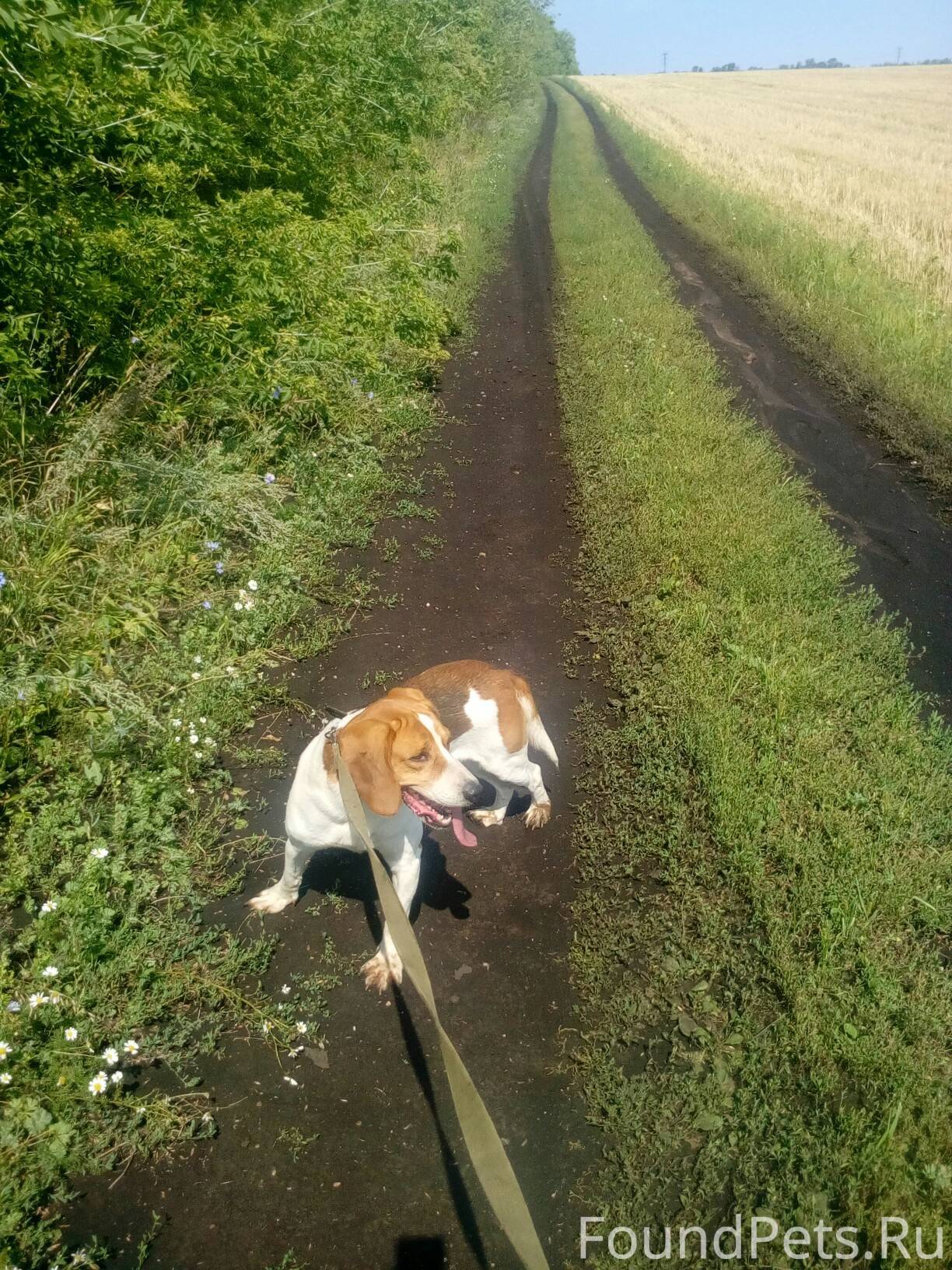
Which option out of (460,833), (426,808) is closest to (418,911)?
(460,833)

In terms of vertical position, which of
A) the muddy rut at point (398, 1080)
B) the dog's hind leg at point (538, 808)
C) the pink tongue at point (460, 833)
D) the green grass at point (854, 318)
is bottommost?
the muddy rut at point (398, 1080)

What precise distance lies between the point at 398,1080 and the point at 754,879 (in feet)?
6.09

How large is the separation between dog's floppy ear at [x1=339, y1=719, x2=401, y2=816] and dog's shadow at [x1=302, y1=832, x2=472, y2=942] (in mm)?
827

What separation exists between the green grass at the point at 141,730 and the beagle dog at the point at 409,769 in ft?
1.58

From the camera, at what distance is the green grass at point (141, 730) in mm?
2809

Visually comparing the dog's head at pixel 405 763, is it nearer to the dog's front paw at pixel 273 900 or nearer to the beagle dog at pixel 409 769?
the beagle dog at pixel 409 769

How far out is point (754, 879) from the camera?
144 inches

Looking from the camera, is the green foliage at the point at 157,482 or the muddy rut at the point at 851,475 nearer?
the green foliage at the point at 157,482

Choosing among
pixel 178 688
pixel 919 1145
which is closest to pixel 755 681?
pixel 919 1145

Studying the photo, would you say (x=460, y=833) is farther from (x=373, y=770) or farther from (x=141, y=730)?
(x=141, y=730)

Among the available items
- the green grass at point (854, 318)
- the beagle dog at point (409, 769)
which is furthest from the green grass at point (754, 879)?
the green grass at point (854, 318)

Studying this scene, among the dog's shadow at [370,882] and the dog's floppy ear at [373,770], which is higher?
the dog's floppy ear at [373,770]

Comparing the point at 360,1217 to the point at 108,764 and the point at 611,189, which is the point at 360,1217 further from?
the point at 611,189

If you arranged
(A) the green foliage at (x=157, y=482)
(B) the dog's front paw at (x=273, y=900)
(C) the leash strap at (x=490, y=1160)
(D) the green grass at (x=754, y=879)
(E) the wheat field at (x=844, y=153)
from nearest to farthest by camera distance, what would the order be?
(C) the leash strap at (x=490, y=1160), (D) the green grass at (x=754, y=879), (A) the green foliage at (x=157, y=482), (B) the dog's front paw at (x=273, y=900), (E) the wheat field at (x=844, y=153)
